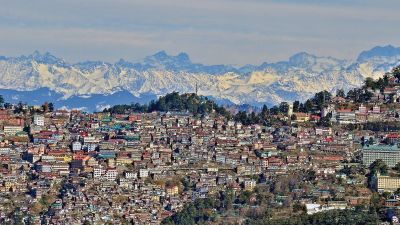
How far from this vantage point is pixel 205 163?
6781 centimetres

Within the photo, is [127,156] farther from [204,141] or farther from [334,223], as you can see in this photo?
[334,223]

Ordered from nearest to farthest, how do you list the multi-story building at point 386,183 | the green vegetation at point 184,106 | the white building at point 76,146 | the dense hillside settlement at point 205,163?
the dense hillside settlement at point 205,163
the multi-story building at point 386,183
the white building at point 76,146
the green vegetation at point 184,106

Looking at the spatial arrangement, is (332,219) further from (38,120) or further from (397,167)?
(38,120)

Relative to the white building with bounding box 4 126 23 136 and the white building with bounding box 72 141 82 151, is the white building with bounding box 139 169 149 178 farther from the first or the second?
the white building with bounding box 4 126 23 136

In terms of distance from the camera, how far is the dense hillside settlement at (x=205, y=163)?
5806 cm

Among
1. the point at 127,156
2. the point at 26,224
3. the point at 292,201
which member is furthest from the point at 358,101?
the point at 26,224

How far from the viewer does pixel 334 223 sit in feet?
174

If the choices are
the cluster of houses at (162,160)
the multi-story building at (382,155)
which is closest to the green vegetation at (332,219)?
the cluster of houses at (162,160)

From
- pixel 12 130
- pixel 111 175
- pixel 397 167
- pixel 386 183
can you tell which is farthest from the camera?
pixel 12 130

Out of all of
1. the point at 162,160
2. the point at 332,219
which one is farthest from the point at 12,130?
the point at 332,219

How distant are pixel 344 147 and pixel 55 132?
13595 mm

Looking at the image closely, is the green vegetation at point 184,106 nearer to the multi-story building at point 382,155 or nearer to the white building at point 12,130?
the white building at point 12,130

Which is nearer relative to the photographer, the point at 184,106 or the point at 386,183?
the point at 386,183

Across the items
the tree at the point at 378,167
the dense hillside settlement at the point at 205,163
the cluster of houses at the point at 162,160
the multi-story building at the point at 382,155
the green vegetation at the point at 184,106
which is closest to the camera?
the dense hillside settlement at the point at 205,163
